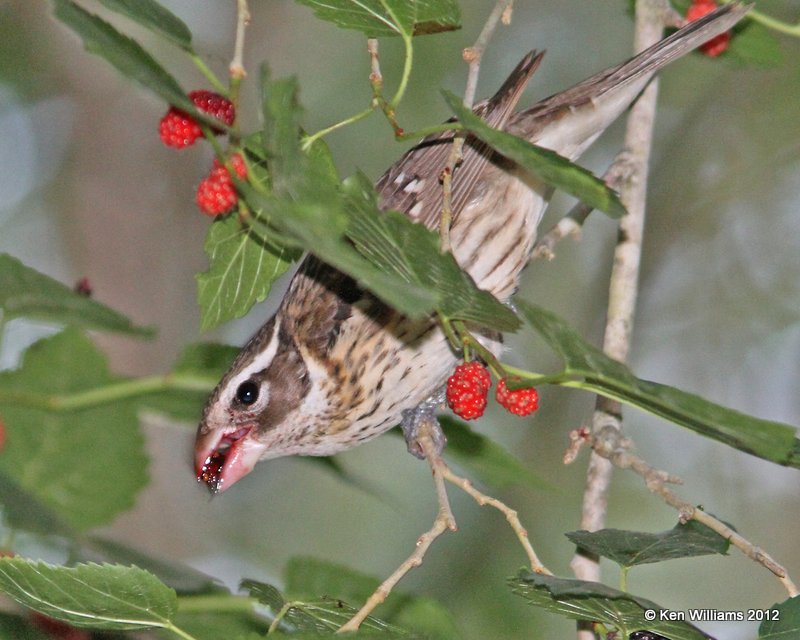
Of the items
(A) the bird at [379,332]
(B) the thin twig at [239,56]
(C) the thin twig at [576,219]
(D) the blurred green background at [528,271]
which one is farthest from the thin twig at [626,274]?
(D) the blurred green background at [528,271]

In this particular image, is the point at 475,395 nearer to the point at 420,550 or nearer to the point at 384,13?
the point at 420,550

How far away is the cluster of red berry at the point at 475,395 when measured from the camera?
2.80 metres

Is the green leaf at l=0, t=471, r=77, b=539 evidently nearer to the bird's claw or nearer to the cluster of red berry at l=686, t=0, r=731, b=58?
the bird's claw

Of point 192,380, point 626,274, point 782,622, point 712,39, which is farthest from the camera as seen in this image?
Answer: point 192,380

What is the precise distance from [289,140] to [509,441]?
5771 millimetres

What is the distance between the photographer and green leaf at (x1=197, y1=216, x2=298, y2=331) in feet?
8.63

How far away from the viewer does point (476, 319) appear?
2.23m

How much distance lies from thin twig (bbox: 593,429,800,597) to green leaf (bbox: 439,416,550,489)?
0.72 metres

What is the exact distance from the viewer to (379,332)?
3588 mm

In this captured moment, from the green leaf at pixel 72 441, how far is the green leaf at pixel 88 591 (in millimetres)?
1820

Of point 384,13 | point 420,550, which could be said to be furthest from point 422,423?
point 384,13

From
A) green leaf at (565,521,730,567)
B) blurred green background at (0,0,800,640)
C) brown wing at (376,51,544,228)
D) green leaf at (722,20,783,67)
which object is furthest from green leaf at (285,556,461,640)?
blurred green background at (0,0,800,640)

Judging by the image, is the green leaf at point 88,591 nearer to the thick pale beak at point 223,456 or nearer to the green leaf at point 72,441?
the thick pale beak at point 223,456

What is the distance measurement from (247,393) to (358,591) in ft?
2.59
